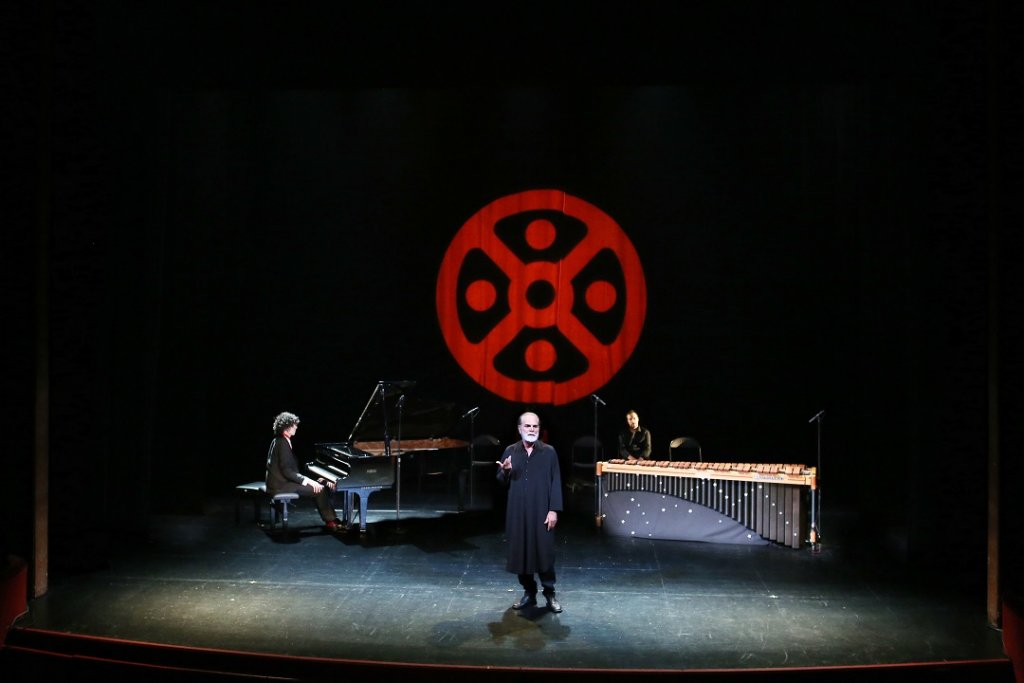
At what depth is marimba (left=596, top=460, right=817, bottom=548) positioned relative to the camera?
8.24 meters

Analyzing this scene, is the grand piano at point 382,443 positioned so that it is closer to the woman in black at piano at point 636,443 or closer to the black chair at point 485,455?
the black chair at point 485,455

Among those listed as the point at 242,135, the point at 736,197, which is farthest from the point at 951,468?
the point at 242,135

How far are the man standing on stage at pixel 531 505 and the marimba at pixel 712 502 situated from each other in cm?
255

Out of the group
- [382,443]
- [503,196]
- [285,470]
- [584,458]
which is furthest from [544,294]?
[285,470]

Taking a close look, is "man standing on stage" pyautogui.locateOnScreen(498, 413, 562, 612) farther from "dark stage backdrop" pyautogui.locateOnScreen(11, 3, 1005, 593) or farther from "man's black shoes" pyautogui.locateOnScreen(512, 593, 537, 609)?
"dark stage backdrop" pyautogui.locateOnScreen(11, 3, 1005, 593)

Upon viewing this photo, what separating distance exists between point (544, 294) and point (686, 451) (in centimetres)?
234

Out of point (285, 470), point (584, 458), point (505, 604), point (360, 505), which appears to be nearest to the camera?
point (505, 604)

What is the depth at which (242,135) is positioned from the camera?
10.5 metres

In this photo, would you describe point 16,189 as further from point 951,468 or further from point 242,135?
A: point 951,468

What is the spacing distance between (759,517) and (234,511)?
5.30m

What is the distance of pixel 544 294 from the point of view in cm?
1052

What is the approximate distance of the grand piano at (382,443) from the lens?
848 centimetres

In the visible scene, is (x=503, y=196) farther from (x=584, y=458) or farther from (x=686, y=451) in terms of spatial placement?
(x=686, y=451)

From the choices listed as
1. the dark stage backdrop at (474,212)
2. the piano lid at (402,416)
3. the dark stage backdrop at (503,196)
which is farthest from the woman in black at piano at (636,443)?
the piano lid at (402,416)
